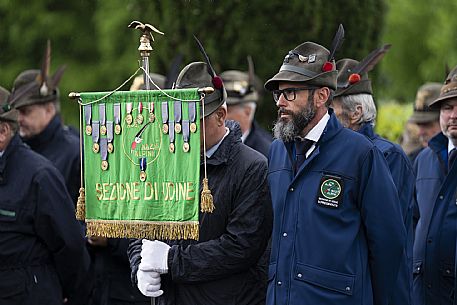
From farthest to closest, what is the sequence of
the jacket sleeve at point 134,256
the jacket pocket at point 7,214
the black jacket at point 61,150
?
the black jacket at point 61,150, the jacket pocket at point 7,214, the jacket sleeve at point 134,256

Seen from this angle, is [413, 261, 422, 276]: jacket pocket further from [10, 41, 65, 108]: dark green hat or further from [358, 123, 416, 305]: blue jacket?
[10, 41, 65, 108]: dark green hat

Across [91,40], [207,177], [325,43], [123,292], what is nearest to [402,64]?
[91,40]

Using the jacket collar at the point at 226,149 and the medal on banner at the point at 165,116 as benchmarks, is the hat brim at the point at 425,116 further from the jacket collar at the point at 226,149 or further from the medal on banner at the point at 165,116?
the medal on banner at the point at 165,116

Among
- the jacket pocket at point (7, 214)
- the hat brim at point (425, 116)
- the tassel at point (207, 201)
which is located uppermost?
the hat brim at point (425, 116)

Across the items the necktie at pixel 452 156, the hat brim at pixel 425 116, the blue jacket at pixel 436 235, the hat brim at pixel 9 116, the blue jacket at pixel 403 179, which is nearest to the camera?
the blue jacket at pixel 403 179

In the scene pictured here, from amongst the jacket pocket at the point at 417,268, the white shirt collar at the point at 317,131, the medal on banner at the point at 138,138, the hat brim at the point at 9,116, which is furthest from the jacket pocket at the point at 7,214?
the jacket pocket at the point at 417,268

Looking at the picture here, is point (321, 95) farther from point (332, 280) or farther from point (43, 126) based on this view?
point (43, 126)

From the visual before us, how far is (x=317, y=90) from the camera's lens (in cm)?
511

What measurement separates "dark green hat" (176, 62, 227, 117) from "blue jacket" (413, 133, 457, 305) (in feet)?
5.68

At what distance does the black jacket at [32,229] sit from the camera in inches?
263

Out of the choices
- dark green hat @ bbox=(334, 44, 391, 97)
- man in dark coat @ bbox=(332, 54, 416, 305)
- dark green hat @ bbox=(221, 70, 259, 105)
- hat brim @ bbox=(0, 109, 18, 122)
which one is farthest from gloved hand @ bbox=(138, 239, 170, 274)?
dark green hat @ bbox=(221, 70, 259, 105)

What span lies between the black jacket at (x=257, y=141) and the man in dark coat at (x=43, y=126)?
159 cm

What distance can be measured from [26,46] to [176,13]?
9218 millimetres

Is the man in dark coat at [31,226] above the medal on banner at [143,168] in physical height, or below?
below
